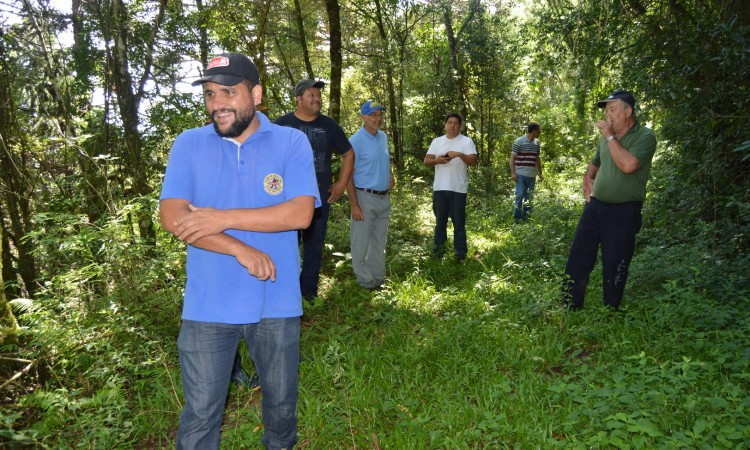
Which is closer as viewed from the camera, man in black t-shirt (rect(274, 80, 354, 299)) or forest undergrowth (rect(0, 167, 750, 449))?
forest undergrowth (rect(0, 167, 750, 449))

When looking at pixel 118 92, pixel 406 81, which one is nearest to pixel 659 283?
pixel 118 92

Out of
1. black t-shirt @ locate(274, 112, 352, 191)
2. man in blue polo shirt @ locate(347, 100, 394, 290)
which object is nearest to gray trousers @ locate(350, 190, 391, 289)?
man in blue polo shirt @ locate(347, 100, 394, 290)

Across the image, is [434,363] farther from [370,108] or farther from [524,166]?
[524,166]

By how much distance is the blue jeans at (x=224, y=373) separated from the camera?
2.36m

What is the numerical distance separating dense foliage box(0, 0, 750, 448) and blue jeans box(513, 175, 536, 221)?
0.32 m

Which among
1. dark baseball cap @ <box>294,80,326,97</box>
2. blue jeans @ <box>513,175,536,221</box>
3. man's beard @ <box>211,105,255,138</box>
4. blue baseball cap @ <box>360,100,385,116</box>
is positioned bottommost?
blue jeans @ <box>513,175,536,221</box>

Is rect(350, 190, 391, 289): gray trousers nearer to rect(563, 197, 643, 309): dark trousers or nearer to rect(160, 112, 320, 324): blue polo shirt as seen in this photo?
rect(563, 197, 643, 309): dark trousers

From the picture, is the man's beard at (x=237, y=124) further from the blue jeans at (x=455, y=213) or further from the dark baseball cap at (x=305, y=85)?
the blue jeans at (x=455, y=213)

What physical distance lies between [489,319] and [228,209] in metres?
3.33

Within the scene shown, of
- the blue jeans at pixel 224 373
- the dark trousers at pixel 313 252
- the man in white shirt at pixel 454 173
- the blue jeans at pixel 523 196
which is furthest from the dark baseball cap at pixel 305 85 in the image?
the blue jeans at pixel 523 196

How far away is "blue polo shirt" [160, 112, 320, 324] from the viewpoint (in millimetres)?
2434

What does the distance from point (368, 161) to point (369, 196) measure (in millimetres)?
431

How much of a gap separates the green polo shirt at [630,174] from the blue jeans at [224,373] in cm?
347

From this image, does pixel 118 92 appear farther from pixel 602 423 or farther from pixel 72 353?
pixel 602 423
